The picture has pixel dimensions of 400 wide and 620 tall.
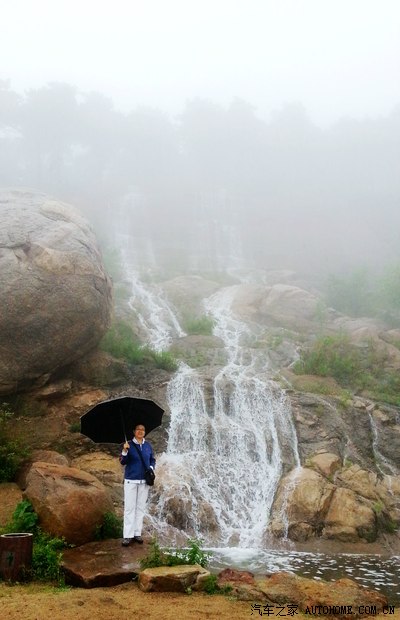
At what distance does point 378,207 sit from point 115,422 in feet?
195

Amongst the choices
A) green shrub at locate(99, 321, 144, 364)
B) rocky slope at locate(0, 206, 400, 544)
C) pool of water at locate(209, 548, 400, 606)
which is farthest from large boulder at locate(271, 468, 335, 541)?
green shrub at locate(99, 321, 144, 364)

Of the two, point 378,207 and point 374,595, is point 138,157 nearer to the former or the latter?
point 378,207

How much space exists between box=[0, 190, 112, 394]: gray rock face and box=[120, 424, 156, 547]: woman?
7326 mm

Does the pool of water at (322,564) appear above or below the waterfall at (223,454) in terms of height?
below

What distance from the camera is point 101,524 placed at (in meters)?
9.34

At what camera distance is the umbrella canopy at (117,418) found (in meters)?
8.98

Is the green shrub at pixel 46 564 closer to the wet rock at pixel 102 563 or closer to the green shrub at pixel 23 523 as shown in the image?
the wet rock at pixel 102 563

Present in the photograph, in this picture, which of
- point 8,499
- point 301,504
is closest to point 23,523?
point 8,499

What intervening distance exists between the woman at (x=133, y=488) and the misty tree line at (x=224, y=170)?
37.5 metres

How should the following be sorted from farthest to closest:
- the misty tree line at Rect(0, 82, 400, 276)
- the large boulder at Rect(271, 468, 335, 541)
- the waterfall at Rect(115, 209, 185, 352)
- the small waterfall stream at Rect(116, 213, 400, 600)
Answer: the misty tree line at Rect(0, 82, 400, 276) < the waterfall at Rect(115, 209, 185, 352) < the large boulder at Rect(271, 468, 335, 541) < the small waterfall stream at Rect(116, 213, 400, 600)

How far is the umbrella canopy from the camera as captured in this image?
8.98 m

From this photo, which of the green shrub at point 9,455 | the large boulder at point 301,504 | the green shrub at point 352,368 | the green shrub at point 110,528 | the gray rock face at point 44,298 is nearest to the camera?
Result: the green shrub at point 110,528

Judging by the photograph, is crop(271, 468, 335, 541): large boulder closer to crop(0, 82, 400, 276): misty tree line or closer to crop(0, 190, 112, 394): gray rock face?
crop(0, 190, 112, 394): gray rock face

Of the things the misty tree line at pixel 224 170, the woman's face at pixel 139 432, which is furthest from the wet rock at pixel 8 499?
the misty tree line at pixel 224 170
